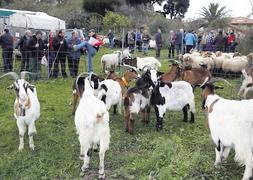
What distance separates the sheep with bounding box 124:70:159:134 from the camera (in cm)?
762

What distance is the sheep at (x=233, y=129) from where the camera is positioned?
5.14 meters

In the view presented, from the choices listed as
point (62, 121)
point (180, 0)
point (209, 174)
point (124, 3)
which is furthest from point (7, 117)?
point (180, 0)

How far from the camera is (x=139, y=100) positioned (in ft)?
25.5

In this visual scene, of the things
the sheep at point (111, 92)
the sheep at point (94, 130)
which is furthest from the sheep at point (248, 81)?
the sheep at point (94, 130)

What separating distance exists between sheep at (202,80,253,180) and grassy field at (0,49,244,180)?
345 millimetres

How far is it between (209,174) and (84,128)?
193 cm

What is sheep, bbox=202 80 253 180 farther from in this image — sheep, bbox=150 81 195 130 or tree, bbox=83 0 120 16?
tree, bbox=83 0 120 16

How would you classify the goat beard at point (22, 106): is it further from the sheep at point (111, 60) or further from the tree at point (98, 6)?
the tree at point (98, 6)

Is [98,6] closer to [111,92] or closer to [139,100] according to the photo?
[111,92]

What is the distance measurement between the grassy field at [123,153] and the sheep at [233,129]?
1.13 feet

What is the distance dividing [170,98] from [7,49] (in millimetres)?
7435

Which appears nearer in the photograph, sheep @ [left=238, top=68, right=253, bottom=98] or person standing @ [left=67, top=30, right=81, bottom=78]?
sheep @ [left=238, top=68, right=253, bottom=98]

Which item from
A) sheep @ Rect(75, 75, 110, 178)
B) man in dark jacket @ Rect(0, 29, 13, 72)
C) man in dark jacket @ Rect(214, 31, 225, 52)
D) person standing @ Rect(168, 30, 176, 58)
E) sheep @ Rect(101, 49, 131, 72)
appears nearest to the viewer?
sheep @ Rect(75, 75, 110, 178)

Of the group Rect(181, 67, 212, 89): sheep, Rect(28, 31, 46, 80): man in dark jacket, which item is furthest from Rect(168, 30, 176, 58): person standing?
Rect(181, 67, 212, 89): sheep
